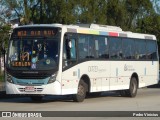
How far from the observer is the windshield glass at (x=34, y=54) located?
20.8 metres

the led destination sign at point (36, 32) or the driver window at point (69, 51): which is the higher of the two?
the led destination sign at point (36, 32)

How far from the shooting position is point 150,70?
93.1 feet

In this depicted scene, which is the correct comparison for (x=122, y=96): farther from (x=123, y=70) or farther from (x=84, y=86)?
(x=84, y=86)

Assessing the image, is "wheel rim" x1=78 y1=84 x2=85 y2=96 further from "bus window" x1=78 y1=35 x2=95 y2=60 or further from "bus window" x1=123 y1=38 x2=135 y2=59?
"bus window" x1=123 y1=38 x2=135 y2=59

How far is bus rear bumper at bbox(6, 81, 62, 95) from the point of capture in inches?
813

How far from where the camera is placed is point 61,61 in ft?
68.2

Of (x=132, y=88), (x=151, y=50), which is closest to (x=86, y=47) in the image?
(x=132, y=88)

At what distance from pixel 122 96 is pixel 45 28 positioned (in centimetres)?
703

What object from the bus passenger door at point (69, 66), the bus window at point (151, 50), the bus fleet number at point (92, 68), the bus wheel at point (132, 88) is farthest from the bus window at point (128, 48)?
the bus passenger door at point (69, 66)

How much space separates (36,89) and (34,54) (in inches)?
51.2

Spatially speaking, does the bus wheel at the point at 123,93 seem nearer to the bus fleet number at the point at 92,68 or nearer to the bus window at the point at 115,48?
the bus window at the point at 115,48

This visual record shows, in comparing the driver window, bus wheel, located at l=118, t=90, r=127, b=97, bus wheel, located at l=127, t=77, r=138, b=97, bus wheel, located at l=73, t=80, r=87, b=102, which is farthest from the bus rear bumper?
bus wheel, located at l=118, t=90, r=127, b=97

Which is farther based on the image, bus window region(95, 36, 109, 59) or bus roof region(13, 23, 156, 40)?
bus window region(95, 36, 109, 59)

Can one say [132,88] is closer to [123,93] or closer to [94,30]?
[123,93]
